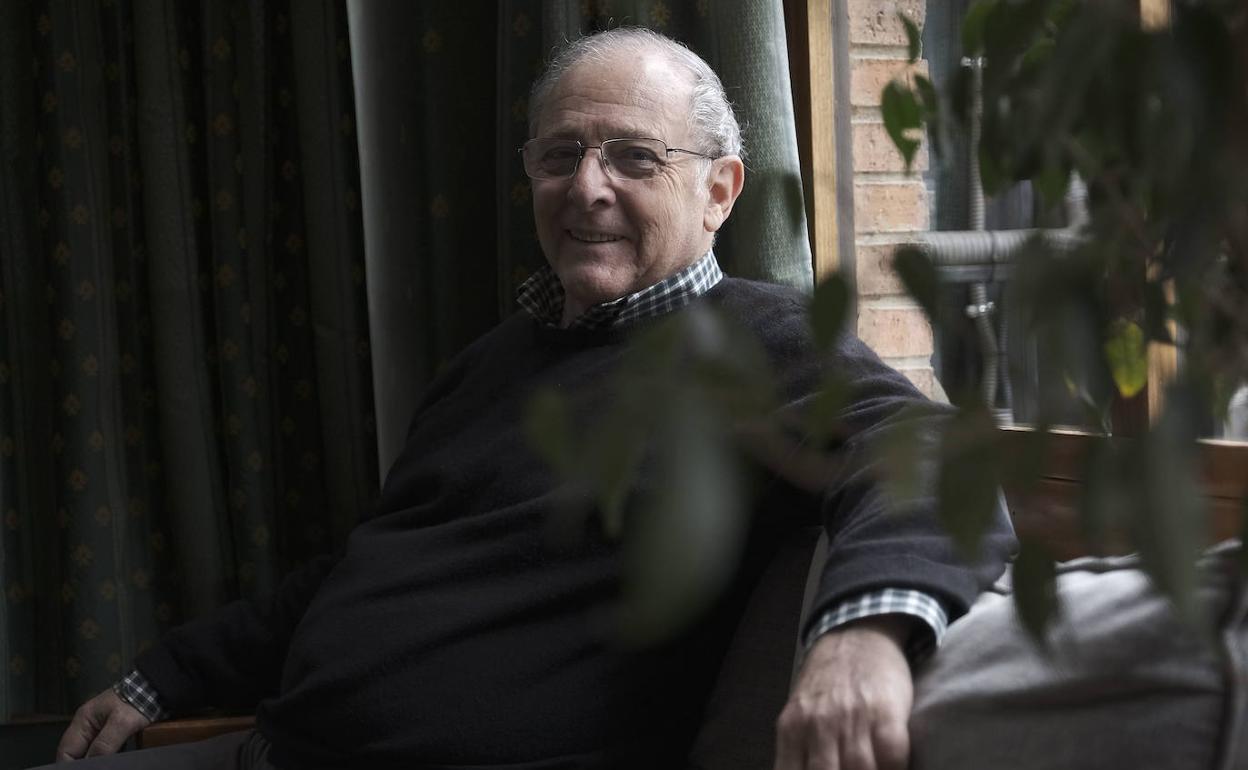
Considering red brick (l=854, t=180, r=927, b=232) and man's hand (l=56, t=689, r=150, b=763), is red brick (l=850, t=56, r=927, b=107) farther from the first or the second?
man's hand (l=56, t=689, r=150, b=763)

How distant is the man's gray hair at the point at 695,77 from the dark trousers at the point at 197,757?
0.95 meters

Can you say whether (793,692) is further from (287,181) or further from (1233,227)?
(287,181)

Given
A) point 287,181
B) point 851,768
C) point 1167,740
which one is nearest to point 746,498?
point 1167,740

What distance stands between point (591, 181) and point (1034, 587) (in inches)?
50.6

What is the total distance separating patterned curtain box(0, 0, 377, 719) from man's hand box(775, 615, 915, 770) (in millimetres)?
1553

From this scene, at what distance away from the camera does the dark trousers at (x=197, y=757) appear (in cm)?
164

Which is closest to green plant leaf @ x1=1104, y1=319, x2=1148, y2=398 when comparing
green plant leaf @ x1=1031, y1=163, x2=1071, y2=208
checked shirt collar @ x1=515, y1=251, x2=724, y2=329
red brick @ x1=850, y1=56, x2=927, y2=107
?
green plant leaf @ x1=1031, y1=163, x2=1071, y2=208

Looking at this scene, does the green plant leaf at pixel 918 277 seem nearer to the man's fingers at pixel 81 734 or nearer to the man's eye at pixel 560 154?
the man's eye at pixel 560 154

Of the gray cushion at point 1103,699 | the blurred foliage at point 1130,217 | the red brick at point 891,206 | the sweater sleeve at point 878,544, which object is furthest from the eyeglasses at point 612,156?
the blurred foliage at point 1130,217

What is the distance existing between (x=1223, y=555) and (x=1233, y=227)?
6.9 inches

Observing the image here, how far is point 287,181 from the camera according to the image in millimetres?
2477

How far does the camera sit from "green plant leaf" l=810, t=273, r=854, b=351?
13.9 inches

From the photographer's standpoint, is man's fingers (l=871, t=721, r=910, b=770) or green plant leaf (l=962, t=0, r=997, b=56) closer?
green plant leaf (l=962, t=0, r=997, b=56)

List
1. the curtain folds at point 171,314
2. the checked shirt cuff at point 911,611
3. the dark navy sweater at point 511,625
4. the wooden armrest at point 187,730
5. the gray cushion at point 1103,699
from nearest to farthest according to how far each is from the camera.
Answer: the gray cushion at point 1103,699 → the checked shirt cuff at point 911,611 → the dark navy sweater at point 511,625 → the wooden armrest at point 187,730 → the curtain folds at point 171,314
